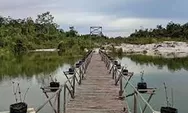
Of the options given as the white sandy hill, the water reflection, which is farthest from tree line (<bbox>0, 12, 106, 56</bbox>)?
the water reflection

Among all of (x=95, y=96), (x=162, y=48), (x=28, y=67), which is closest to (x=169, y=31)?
(x=162, y=48)

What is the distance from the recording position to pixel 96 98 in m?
11.9

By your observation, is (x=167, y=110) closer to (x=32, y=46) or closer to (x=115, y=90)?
(x=115, y=90)

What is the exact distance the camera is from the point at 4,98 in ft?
57.9

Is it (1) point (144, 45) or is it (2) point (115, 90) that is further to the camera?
(1) point (144, 45)

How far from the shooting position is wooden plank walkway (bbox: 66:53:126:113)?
1025 centimetres

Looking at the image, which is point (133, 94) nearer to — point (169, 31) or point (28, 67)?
point (28, 67)

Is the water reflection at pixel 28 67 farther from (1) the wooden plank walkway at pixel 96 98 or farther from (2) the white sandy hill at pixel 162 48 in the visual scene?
(2) the white sandy hill at pixel 162 48

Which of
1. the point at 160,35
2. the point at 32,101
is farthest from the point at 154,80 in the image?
the point at 160,35

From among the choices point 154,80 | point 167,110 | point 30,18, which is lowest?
point 154,80

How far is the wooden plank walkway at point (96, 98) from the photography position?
10.2 m

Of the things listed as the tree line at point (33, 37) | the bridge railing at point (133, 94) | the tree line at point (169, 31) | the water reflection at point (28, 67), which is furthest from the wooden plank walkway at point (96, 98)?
the tree line at point (169, 31)

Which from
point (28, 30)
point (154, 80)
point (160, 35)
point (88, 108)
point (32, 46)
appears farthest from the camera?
point (160, 35)

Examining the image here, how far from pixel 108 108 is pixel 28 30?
234ft
